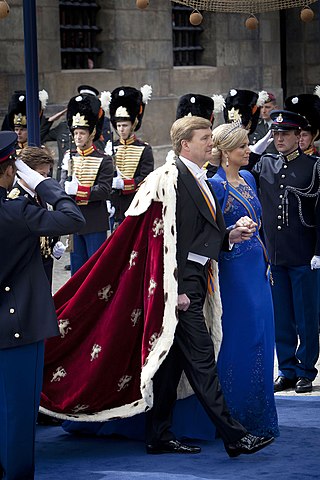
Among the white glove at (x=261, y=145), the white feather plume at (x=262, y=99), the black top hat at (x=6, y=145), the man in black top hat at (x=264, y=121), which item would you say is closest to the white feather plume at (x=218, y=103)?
the white feather plume at (x=262, y=99)

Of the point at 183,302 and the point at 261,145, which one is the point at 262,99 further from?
the point at 183,302

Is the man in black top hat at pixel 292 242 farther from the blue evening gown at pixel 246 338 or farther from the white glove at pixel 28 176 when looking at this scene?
the white glove at pixel 28 176

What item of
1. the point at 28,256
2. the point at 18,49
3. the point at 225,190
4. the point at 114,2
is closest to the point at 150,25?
the point at 114,2

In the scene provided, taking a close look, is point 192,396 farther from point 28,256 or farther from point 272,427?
point 28,256

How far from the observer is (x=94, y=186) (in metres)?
9.24

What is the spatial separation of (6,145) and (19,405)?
1073mm

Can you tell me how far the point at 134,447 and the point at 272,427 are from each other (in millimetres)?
684

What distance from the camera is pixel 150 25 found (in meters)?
17.0

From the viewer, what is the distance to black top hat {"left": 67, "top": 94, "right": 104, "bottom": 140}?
9492mm

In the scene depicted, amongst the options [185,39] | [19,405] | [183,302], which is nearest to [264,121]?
[183,302]

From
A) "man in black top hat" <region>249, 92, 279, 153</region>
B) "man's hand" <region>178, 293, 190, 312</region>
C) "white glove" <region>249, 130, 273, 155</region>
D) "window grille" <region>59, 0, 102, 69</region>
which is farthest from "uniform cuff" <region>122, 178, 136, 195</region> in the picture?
"window grille" <region>59, 0, 102, 69</region>

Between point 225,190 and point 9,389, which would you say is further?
point 225,190

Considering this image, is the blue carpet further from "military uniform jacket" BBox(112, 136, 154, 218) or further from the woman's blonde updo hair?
"military uniform jacket" BBox(112, 136, 154, 218)

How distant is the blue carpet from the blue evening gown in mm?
181
